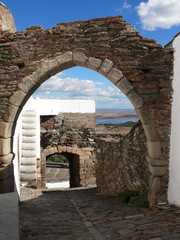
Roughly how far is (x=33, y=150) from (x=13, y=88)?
4370 millimetres

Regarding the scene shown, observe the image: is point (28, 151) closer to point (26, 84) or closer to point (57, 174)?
point (26, 84)

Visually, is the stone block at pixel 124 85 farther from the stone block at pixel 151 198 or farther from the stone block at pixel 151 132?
the stone block at pixel 151 198

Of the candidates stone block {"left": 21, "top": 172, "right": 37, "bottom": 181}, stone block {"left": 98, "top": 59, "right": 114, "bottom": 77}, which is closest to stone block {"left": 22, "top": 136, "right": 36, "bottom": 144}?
stone block {"left": 21, "top": 172, "right": 37, "bottom": 181}

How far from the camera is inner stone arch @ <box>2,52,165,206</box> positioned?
4371mm

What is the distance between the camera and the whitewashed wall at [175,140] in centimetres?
408

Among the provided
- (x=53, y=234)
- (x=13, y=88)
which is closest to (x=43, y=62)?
(x=13, y=88)

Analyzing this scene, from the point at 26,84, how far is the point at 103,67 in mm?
1401

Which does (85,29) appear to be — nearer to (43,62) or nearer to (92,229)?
(43,62)

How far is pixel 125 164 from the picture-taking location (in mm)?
5676

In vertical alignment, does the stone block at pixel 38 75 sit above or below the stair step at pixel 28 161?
above

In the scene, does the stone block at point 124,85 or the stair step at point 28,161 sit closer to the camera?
the stone block at point 124,85

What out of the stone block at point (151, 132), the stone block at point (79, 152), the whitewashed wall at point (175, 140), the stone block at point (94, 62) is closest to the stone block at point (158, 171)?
the whitewashed wall at point (175, 140)

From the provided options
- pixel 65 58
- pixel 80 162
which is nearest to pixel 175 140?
pixel 65 58

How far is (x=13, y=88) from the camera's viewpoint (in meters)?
4.58
